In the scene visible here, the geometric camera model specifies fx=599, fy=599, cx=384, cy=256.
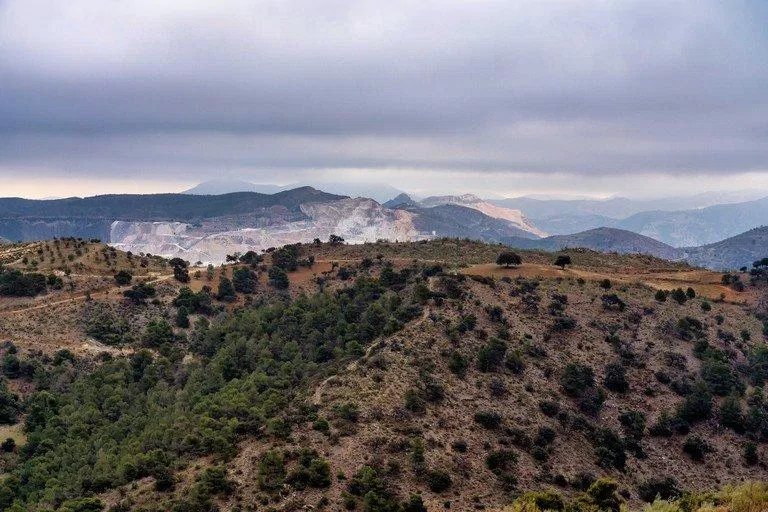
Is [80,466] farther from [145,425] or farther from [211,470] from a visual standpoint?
[211,470]

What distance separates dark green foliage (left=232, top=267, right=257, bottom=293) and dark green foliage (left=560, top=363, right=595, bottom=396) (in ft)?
197

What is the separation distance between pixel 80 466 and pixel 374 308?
31603 mm

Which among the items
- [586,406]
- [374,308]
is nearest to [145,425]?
[374,308]

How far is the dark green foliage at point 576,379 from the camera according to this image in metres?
55.1

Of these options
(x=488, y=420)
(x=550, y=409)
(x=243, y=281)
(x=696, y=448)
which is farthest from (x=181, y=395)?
(x=696, y=448)

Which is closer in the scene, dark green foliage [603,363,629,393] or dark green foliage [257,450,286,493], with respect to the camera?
dark green foliage [257,450,286,493]

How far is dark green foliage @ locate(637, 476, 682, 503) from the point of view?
1751 inches

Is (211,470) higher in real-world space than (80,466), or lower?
higher

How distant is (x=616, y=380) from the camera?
2234 inches

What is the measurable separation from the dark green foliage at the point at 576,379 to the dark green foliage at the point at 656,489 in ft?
34.8

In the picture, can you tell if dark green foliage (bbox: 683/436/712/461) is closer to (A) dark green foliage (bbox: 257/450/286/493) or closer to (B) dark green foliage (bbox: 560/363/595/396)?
(B) dark green foliage (bbox: 560/363/595/396)

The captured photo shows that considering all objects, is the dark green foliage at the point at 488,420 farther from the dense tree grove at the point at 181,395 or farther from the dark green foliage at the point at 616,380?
the dark green foliage at the point at 616,380

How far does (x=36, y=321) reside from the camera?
8581cm

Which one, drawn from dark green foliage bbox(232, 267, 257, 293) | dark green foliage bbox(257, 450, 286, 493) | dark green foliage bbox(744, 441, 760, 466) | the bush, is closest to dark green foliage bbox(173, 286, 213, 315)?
dark green foliage bbox(232, 267, 257, 293)
